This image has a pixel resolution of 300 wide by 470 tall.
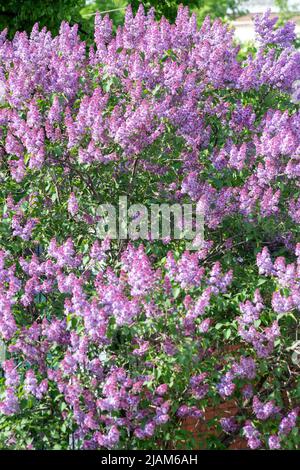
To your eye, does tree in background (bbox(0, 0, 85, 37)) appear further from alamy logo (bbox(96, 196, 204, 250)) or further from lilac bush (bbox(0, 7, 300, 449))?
alamy logo (bbox(96, 196, 204, 250))

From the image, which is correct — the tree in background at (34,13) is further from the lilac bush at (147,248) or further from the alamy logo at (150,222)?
the alamy logo at (150,222)

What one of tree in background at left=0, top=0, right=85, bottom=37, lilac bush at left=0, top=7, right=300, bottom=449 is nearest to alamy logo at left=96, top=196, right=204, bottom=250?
lilac bush at left=0, top=7, right=300, bottom=449

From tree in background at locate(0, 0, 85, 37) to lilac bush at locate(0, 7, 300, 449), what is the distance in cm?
668

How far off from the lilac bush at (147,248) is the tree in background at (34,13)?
21.9 feet

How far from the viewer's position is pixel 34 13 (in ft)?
43.1

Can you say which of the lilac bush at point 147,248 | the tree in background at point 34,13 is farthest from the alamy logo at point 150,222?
the tree in background at point 34,13

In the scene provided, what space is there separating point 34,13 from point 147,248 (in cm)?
839

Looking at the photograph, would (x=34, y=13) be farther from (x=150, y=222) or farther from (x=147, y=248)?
(x=147, y=248)

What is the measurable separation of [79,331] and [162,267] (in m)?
0.59

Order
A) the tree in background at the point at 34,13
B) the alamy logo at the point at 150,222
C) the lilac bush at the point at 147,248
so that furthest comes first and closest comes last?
the tree in background at the point at 34,13 < the alamy logo at the point at 150,222 < the lilac bush at the point at 147,248

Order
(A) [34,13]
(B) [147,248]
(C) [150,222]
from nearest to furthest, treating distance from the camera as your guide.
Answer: (B) [147,248]
(C) [150,222]
(A) [34,13]

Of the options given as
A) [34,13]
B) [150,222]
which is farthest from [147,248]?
[34,13]

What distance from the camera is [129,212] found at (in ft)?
18.3

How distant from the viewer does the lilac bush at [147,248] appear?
15.6ft
